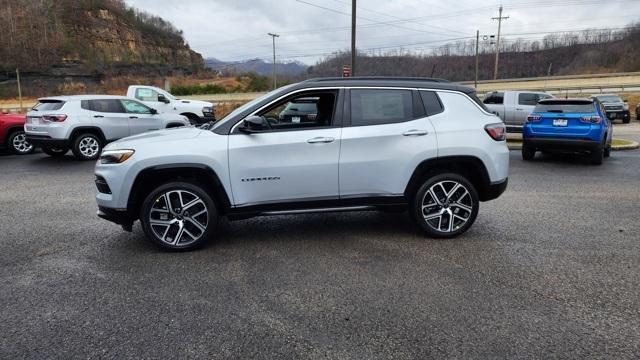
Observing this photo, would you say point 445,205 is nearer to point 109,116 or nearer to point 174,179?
point 174,179

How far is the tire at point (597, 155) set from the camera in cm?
1040

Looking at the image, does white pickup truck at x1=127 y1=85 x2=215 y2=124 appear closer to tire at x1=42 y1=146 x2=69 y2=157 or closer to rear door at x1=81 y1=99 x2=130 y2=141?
rear door at x1=81 y1=99 x2=130 y2=141

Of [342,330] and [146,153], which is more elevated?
[146,153]

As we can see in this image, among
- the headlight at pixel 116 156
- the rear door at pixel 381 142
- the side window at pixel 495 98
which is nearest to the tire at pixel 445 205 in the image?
the rear door at pixel 381 142

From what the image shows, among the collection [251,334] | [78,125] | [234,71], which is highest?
[234,71]

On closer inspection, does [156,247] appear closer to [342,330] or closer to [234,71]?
[342,330]

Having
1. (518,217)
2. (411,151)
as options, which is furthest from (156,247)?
(518,217)

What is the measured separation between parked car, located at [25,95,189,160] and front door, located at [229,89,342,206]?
8.75 m

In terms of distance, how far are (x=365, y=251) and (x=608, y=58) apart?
116m

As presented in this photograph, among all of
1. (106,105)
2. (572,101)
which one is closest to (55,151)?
(106,105)

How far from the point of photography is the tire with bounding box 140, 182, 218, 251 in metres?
4.75

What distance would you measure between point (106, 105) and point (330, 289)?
420 inches

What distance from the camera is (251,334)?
3178 mm

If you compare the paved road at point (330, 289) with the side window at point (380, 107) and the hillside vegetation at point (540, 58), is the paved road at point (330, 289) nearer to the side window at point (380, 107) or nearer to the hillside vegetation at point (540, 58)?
the side window at point (380, 107)
